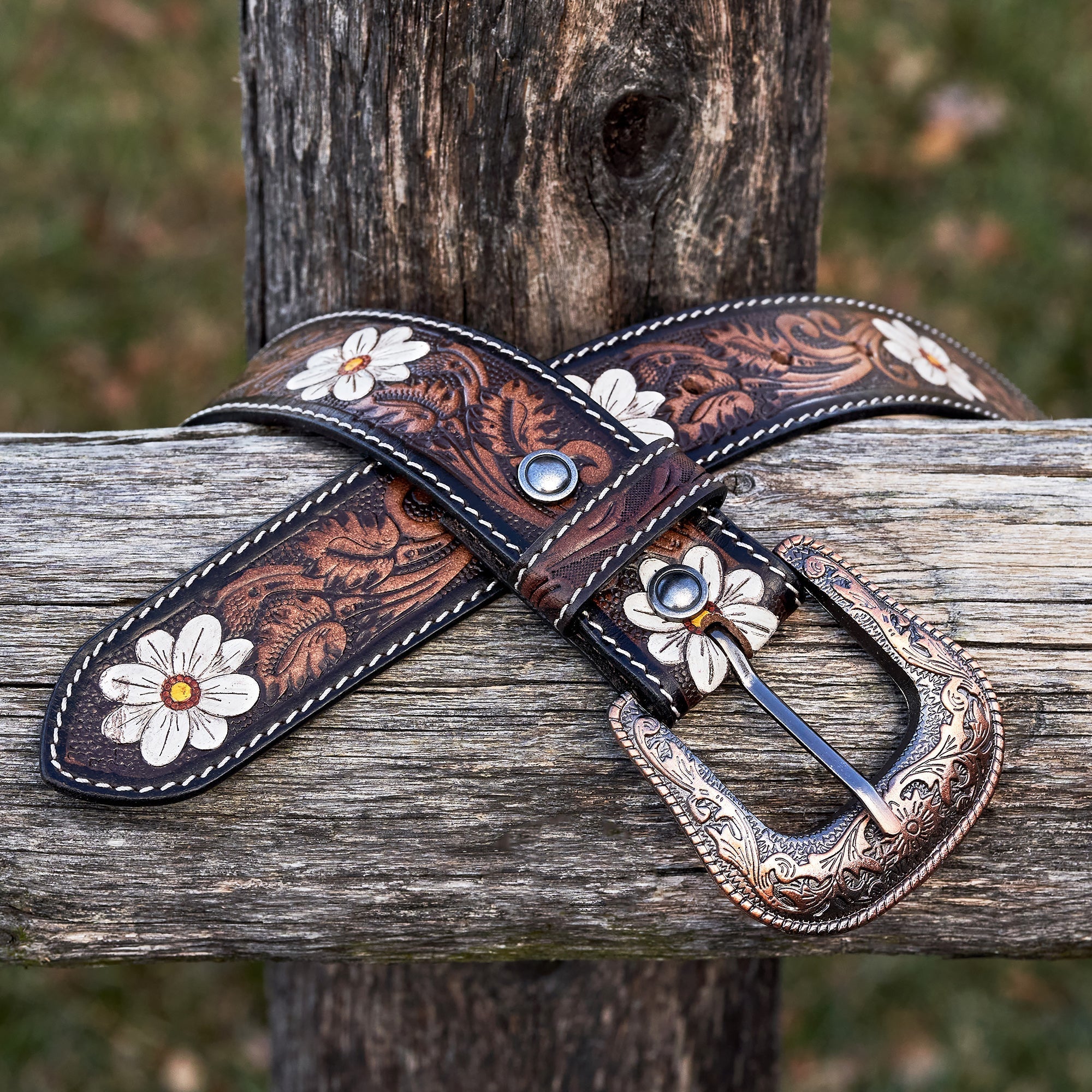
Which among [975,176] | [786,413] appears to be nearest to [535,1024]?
[786,413]

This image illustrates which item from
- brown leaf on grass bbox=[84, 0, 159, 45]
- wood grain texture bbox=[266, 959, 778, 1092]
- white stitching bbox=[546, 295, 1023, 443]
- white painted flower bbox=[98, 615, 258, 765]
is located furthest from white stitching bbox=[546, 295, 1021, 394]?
brown leaf on grass bbox=[84, 0, 159, 45]

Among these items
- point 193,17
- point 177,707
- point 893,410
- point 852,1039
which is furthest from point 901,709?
point 193,17

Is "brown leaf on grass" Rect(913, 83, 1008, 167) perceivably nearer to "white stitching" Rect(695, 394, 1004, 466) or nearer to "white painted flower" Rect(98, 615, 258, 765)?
"white stitching" Rect(695, 394, 1004, 466)

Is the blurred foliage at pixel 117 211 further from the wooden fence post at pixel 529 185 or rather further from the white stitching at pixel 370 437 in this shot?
the white stitching at pixel 370 437

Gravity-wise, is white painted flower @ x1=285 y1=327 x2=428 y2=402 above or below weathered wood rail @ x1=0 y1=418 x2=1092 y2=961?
above

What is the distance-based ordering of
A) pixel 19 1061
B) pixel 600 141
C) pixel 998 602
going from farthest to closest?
pixel 19 1061, pixel 600 141, pixel 998 602

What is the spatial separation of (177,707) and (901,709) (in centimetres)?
88

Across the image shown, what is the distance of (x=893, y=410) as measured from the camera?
1.54 metres

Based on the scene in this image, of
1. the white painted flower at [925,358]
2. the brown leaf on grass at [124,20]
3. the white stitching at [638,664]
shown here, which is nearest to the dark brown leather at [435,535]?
the white stitching at [638,664]

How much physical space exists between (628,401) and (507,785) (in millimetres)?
527

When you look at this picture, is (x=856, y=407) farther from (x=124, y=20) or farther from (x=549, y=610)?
(x=124, y=20)

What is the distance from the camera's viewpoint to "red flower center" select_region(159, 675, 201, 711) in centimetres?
130

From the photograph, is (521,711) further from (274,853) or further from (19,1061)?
(19,1061)

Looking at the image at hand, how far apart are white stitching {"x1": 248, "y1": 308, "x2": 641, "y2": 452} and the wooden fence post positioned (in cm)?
9
